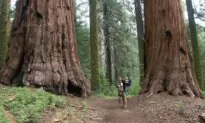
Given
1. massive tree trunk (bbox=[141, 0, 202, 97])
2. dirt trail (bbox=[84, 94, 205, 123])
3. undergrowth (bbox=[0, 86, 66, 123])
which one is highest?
massive tree trunk (bbox=[141, 0, 202, 97])

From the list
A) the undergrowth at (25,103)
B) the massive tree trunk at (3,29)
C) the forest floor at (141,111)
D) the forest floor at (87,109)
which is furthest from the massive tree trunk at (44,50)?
the massive tree trunk at (3,29)

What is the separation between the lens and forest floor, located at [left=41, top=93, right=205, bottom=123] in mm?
9522

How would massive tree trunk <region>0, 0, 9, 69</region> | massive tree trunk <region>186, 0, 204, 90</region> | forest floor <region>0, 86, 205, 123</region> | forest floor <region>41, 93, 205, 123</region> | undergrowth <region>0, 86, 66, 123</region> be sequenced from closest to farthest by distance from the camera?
undergrowth <region>0, 86, 66, 123</region>, forest floor <region>0, 86, 205, 123</region>, forest floor <region>41, 93, 205, 123</region>, massive tree trunk <region>0, 0, 9, 69</region>, massive tree trunk <region>186, 0, 204, 90</region>

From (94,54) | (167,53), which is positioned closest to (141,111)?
(167,53)

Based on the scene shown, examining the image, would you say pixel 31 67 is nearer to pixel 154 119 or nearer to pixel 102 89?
pixel 154 119

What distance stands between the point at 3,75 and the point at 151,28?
580 centimetres

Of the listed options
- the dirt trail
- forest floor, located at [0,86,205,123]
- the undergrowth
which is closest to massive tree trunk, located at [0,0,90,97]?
forest floor, located at [0,86,205,123]

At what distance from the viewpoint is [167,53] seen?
13.5 metres

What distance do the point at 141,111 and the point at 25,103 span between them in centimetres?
369

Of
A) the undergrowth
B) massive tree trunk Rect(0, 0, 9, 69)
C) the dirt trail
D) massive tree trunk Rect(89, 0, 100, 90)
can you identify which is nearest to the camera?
the undergrowth

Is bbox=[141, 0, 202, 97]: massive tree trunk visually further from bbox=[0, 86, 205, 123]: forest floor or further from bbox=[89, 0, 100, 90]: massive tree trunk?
bbox=[89, 0, 100, 90]: massive tree trunk

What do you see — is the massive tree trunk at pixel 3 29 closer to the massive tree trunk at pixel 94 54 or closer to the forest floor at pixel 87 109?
the massive tree trunk at pixel 94 54

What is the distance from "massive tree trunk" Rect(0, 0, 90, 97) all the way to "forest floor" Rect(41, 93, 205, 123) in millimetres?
828

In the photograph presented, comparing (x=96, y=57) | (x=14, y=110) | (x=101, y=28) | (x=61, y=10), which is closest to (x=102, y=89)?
(x=96, y=57)
